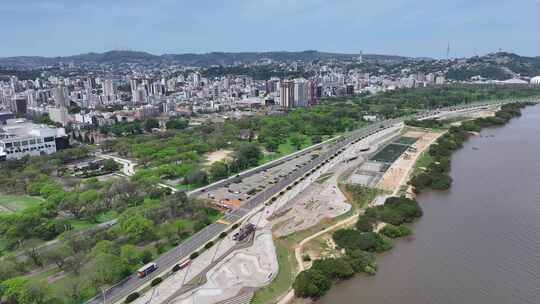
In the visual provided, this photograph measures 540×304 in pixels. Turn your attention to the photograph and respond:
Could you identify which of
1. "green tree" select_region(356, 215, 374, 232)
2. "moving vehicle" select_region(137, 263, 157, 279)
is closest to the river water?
"green tree" select_region(356, 215, 374, 232)

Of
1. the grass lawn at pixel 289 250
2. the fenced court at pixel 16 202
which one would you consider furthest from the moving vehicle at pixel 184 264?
the fenced court at pixel 16 202

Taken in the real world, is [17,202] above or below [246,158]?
below

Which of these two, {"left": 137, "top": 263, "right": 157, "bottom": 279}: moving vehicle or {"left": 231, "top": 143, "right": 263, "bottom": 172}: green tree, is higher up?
{"left": 231, "top": 143, "right": 263, "bottom": 172}: green tree

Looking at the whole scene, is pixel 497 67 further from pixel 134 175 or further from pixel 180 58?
pixel 180 58

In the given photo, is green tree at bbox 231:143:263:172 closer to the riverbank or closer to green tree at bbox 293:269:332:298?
the riverbank

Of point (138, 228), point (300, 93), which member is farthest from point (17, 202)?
point (300, 93)

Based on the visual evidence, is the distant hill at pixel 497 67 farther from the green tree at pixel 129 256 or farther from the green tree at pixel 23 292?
the green tree at pixel 23 292
